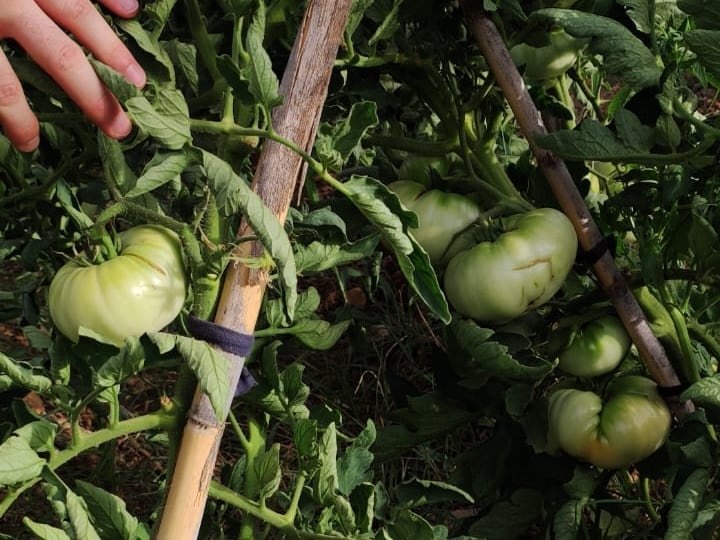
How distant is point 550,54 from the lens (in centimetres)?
135

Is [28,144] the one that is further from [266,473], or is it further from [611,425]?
[611,425]

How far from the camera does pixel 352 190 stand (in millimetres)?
847

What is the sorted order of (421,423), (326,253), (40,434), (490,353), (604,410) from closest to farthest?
(40,434), (326,253), (490,353), (604,410), (421,423)

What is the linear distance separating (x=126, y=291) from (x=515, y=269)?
1.57ft

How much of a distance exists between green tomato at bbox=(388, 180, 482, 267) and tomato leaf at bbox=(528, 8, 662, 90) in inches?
10.3

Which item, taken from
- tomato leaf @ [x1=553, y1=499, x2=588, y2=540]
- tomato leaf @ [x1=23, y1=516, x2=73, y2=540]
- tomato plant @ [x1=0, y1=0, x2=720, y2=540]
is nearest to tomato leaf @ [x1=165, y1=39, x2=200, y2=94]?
tomato plant @ [x1=0, y1=0, x2=720, y2=540]

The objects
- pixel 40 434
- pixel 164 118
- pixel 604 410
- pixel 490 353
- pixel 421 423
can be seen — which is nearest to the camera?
pixel 164 118

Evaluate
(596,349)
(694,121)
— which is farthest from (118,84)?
(596,349)

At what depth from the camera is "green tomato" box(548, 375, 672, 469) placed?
120 centimetres

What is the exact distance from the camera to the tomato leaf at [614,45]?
3.37 ft

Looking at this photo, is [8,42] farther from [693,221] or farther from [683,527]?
[683,527]

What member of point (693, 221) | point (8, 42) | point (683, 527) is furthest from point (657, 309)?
point (8, 42)

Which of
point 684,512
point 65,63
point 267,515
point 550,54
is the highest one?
point 65,63

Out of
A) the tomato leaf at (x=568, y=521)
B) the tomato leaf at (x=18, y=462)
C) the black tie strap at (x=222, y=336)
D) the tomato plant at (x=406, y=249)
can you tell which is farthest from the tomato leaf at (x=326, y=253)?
the tomato leaf at (x=568, y=521)
